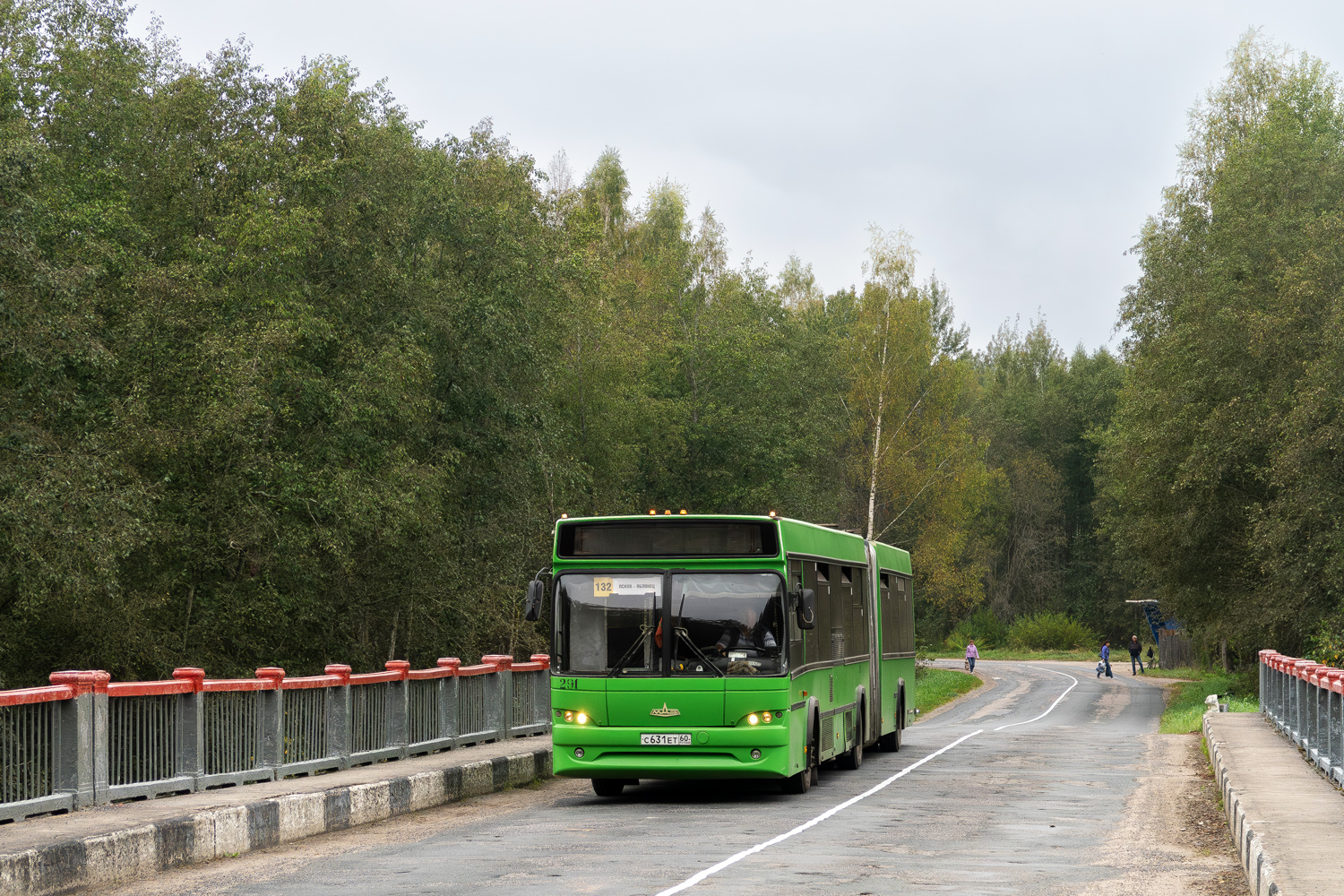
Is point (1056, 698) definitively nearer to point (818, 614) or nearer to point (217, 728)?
point (818, 614)

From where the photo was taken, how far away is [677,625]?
50.6ft

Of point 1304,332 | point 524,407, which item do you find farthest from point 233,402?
point 1304,332

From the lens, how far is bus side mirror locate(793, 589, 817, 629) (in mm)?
15375

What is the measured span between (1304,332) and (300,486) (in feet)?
80.5

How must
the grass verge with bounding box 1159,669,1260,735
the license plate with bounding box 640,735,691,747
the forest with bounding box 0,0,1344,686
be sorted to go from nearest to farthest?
the license plate with bounding box 640,735,691,747 < the forest with bounding box 0,0,1344,686 < the grass verge with bounding box 1159,669,1260,735

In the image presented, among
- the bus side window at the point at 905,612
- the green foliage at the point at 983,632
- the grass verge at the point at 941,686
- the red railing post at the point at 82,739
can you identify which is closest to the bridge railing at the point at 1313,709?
the bus side window at the point at 905,612

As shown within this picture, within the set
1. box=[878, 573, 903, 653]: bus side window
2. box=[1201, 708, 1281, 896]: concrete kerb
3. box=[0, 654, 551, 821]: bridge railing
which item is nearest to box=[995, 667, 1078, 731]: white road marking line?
box=[878, 573, 903, 653]: bus side window

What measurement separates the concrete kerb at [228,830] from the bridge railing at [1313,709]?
927 centimetres

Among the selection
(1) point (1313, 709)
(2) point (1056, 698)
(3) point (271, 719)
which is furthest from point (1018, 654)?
(3) point (271, 719)

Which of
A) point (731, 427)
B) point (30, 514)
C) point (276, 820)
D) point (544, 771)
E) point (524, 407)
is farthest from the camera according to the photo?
point (731, 427)

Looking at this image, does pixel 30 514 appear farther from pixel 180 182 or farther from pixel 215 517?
pixel 180 182

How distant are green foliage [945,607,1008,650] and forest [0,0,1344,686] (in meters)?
39.3

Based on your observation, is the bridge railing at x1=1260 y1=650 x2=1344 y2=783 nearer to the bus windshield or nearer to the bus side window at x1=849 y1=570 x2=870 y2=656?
the bus side window at x1=849 y1=570 x2=870 y2=656

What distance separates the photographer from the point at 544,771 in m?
19.2
